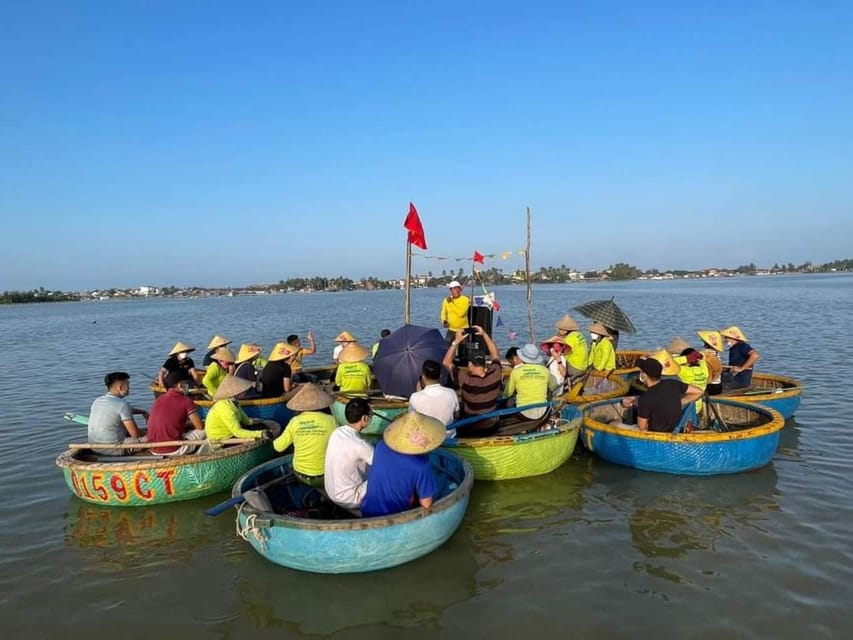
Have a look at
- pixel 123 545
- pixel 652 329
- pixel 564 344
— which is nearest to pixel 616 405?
pixel 564 344

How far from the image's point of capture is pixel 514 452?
7441 mm

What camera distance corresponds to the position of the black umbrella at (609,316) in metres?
12.5

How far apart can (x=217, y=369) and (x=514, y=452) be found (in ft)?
21.5

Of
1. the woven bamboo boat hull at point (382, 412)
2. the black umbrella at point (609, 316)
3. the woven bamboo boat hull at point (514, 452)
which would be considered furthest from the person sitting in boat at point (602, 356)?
the woven bamboo boat hull at point (382, 412)

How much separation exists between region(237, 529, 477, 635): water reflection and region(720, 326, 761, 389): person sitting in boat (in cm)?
768

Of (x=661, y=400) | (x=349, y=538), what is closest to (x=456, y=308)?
(x=661, y=400)

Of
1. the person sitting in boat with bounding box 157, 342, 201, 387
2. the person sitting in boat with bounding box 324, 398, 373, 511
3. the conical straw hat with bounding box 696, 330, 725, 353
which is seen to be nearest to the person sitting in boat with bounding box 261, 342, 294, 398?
the person sitting in boat with bounding box 157, 342, 201, 387

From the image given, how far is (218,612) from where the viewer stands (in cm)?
507

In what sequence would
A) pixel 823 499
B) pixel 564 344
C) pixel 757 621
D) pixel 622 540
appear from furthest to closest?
pixel 564 344 < pixel 823 499 < pixel 622 540 < pixel 757 621

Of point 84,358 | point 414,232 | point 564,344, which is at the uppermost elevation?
point 414,232

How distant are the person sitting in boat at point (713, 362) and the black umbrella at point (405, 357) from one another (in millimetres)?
4861

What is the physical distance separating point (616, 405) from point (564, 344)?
1.86m

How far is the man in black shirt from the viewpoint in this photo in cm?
762

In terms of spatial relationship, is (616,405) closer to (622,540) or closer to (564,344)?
(564,344)
